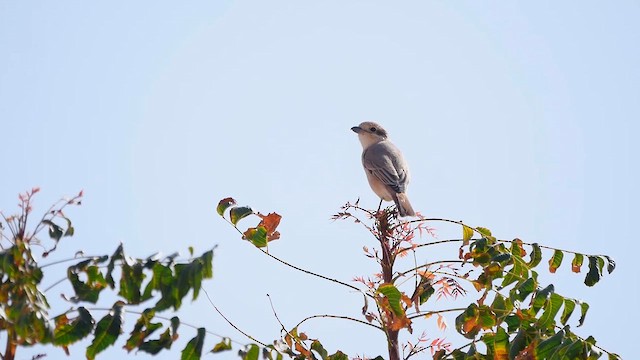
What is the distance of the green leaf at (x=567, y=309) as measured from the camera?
15.5 ft

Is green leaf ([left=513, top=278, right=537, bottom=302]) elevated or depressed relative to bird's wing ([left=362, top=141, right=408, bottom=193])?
depressed

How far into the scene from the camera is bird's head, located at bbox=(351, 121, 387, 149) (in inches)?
475

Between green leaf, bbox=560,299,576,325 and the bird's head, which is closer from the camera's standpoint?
green leaf, bbox=560,299,576,325

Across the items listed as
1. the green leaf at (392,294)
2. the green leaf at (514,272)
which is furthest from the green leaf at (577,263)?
the green leaf at (392,294)

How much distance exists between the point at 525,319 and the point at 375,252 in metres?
0.95

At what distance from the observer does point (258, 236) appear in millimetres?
4793

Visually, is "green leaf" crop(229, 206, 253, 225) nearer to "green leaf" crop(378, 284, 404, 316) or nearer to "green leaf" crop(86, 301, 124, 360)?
"green leaf" crop(378, 284, 404, 316)

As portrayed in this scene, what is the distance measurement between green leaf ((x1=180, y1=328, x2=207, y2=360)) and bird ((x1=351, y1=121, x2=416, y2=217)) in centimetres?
507

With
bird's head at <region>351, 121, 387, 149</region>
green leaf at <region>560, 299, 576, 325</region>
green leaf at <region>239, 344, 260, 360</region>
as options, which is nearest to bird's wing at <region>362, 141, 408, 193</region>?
bird's head at <region>351, 121, 387, 149</region>

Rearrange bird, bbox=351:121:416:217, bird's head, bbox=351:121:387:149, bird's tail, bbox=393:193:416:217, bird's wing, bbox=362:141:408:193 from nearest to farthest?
bird's tail, bbox=393:193:416:217 < bird, bbox=351:121:416:217 < bird's wing, bbox=362:141:408:193 < bird's head, bbox=351:121:387:149

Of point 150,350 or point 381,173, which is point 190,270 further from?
point 381,173

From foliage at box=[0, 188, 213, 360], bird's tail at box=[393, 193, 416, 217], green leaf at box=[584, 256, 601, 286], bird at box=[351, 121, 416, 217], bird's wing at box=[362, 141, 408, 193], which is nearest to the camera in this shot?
foliage at box=[0, 188, 213, 360]

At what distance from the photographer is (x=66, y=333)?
3525 mm

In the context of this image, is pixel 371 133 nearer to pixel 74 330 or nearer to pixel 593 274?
pixel 593 274
